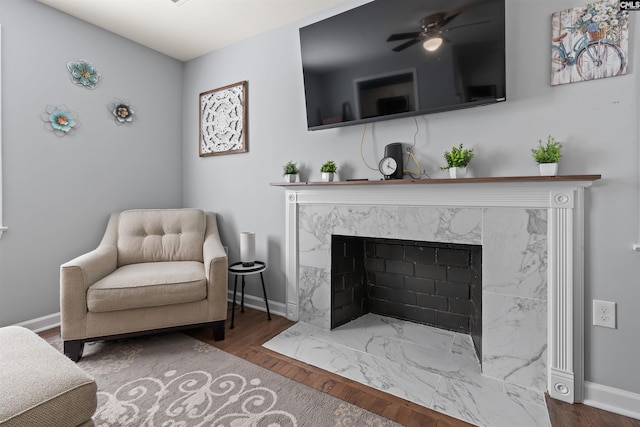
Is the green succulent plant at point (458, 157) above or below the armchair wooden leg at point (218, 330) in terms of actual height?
above

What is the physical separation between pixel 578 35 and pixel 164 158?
128 inches

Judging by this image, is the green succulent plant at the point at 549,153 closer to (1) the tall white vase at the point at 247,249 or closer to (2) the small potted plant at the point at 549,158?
(2) the small potted plant at the point at 549,158

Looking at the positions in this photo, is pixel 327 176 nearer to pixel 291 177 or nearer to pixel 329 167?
pixel 329 167

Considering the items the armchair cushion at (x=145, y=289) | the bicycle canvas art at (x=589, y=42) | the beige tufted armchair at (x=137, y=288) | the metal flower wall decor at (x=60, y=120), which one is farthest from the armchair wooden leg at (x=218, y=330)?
the bicycle canvas art at (x=589, y=42)

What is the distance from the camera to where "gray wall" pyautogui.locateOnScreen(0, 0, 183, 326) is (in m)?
2.08

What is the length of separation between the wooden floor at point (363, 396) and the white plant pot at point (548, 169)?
111 cm

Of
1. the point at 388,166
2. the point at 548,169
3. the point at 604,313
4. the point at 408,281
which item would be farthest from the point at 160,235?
the point at 604,313

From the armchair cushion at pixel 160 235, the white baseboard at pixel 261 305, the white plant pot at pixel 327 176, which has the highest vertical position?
the white plant pot at pixel 327 176

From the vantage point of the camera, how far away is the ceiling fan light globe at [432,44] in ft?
5.50

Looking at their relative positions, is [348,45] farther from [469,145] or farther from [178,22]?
[178,22]

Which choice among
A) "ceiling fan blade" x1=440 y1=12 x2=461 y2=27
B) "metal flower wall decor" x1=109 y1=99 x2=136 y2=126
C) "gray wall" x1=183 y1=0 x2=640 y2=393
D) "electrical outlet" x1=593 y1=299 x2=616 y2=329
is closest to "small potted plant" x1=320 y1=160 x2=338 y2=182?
"gray wall" x1=183 y1=0 x2=640 y2=393

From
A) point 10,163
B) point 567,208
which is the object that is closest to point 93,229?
point 10,163

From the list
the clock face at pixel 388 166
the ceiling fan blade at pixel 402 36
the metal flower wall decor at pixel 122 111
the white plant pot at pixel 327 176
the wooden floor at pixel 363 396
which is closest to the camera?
the wooden floor at pixel 363 396

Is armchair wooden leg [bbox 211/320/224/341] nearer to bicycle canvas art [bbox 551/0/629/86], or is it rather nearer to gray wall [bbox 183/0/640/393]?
gray wall [bbox 183/0/640/393]
